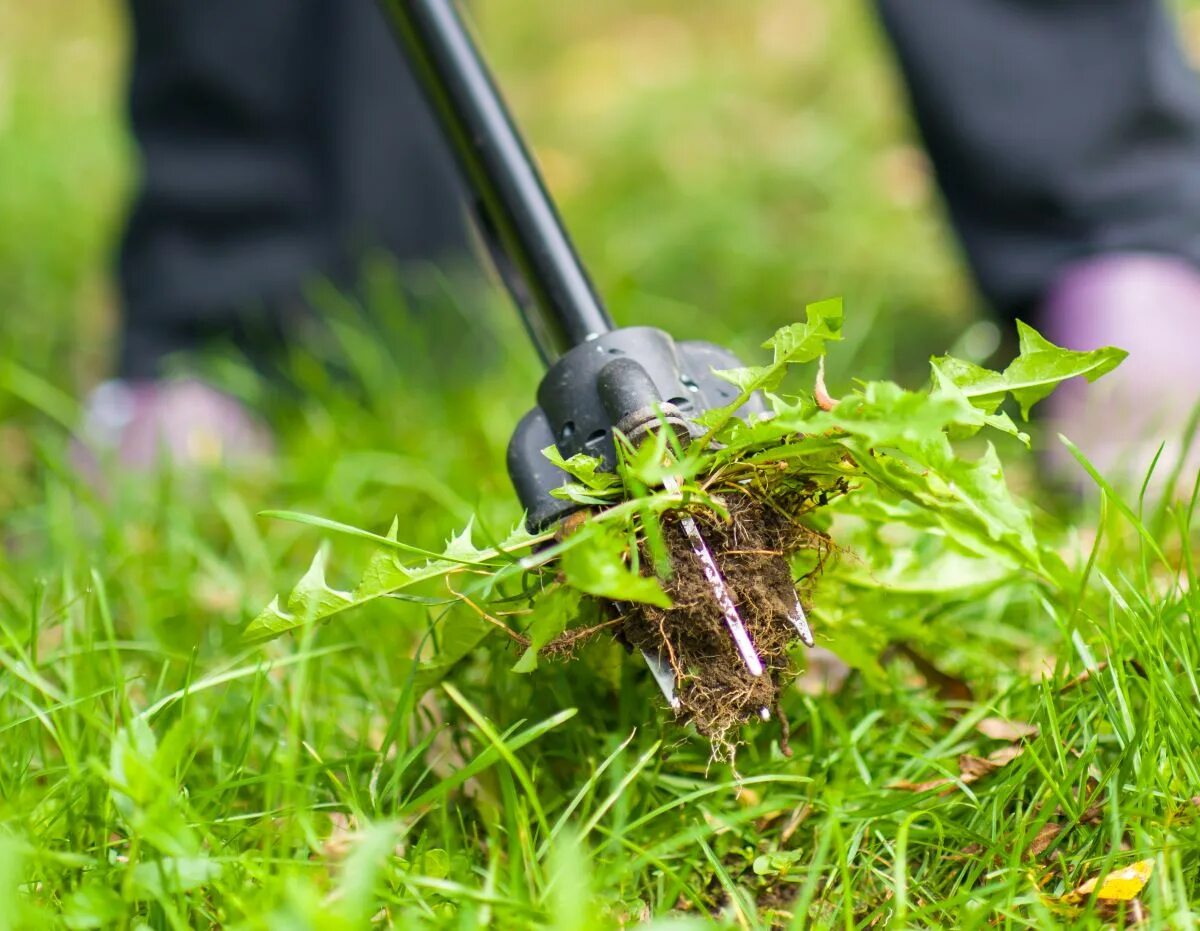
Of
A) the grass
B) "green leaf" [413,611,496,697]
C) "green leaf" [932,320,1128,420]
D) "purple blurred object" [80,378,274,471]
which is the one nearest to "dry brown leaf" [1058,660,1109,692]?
the grass

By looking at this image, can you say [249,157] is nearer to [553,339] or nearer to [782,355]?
[553,339]

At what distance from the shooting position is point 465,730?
99cm

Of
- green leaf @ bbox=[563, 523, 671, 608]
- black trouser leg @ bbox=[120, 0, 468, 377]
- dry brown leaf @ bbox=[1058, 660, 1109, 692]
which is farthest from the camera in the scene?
Answer: black trouser leg @ bbox=[120, 0, 468, 377]

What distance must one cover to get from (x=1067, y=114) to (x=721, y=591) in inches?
46.5

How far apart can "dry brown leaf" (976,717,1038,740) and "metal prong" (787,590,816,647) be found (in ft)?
0.81

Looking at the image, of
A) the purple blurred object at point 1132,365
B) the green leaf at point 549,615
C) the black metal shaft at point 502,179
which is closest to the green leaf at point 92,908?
the green leaf at point 549,615

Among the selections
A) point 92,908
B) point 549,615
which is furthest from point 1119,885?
point 92,908

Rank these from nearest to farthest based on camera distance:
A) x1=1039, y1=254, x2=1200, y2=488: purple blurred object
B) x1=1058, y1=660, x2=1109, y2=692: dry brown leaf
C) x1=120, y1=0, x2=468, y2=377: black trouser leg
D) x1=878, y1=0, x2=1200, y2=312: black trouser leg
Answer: x1=1058, y1=660, x2=1109, y2=692: dry brown leaf, x1=1039, y1=254, x2=1200, y2=488: purple blurred object, x1=878, y1=0, x2=1200, y2=312: black trouser leg, x1=120, y1=0, x2=468, y2=377: black trouser leg

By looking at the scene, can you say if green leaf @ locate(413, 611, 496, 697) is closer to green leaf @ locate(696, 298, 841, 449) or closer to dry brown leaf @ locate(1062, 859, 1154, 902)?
green leaf @ locate(696, 298, 841, 449)

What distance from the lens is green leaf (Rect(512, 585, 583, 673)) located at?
814mm

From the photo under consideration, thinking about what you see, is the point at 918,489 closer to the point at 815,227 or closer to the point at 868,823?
the point at 868,823

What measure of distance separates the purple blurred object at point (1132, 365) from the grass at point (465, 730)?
111mm

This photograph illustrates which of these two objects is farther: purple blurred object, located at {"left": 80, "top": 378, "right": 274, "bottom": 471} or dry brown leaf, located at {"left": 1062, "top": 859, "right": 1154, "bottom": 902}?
purple blurred object, located at {"left": 80, "top": 378, "right": 274, "bottom": 471}

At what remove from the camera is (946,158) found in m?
1.77
